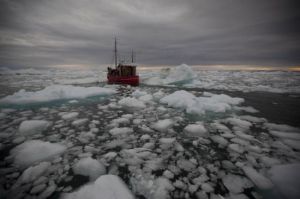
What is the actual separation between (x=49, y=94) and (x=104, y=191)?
8.14 metres

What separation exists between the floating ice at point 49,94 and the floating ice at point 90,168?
22.2 feet

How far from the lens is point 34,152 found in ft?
8.75

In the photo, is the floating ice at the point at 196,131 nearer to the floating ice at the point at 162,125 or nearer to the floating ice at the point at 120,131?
the floating ice at the point at 162,125

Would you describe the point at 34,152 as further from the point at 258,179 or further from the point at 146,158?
the point at 258,179

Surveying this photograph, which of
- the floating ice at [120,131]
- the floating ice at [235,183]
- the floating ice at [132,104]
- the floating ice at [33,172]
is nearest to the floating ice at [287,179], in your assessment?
the floating ice at [235,183]

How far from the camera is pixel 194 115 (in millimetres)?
5715

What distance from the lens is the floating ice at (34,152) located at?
2504 mm

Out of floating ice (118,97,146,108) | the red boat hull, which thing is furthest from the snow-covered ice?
the red boat hull

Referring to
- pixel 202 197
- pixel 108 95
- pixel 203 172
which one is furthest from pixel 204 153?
pixel 108 95

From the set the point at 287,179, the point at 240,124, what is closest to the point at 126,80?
the point at 240,124

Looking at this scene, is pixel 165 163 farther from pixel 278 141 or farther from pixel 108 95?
pixel 108 95

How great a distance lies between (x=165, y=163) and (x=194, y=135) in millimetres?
1556

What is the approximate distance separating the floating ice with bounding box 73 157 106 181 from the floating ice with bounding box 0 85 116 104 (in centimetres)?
677

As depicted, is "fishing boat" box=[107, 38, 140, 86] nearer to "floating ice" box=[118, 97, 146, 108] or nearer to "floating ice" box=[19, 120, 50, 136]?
"floating ice" box=[118, 97, 146, 108]
